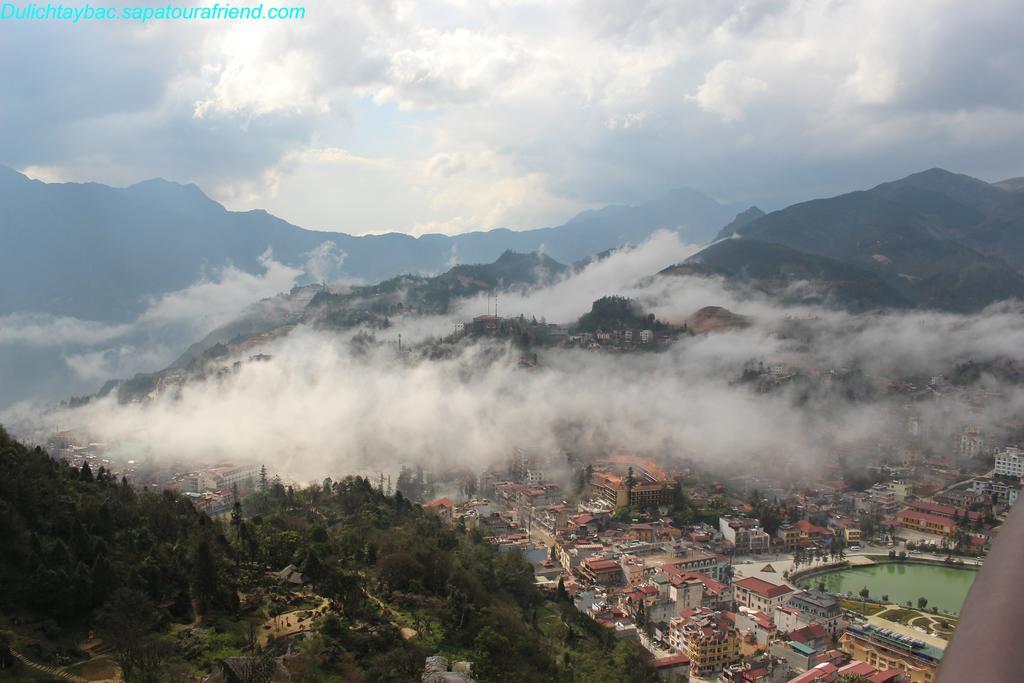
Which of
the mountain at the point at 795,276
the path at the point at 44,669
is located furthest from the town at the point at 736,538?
the mountain at the point at 795,276

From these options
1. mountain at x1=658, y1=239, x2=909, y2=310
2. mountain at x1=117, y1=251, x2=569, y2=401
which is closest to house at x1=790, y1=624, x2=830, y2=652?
mountain at x1=117, y1=251, x2=569, y2=401

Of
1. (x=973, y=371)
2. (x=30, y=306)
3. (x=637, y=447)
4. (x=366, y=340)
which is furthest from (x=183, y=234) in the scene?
(x=973, y=371)

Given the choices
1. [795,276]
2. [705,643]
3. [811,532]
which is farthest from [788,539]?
[795,276]

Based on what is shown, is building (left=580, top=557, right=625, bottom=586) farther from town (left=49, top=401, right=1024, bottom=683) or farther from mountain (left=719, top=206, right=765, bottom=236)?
mountain (left=719, top=206, right=765, bottom=236)

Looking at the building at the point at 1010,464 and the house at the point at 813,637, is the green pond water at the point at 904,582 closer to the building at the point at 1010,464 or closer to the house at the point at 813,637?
the house at the point at 813,637

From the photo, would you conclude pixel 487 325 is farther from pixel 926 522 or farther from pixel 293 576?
pixel 293 576

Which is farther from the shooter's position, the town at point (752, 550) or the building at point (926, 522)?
the building at point (926, 522)
